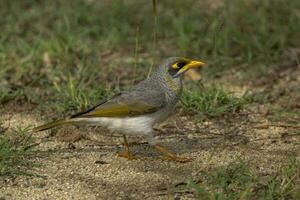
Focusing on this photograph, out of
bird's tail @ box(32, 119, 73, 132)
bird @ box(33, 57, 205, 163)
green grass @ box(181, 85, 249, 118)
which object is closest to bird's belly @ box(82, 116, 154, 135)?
bird @ box(33, 57, 205, 163)

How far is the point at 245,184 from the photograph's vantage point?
5262mm

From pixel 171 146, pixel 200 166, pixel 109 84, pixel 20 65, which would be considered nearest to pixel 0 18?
pixel 20 65

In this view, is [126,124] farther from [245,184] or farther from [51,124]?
[245,184]

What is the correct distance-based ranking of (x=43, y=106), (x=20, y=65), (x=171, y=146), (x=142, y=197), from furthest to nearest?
(x=20, y=65) → (x=43, y=106) → (x=171, y=146) → (x=142, y=197)

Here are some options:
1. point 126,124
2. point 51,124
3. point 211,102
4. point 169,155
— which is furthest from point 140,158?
point 211,102

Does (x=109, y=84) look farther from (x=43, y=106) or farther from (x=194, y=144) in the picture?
(x=194, y=144)

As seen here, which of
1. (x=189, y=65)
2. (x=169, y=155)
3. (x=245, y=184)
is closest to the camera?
(x=245, y=184)

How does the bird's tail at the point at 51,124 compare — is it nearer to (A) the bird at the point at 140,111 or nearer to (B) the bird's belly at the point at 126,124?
(A) the bird at the point at 140,111

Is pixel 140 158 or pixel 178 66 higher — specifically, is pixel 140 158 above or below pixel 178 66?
below

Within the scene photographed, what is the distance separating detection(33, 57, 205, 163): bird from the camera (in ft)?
19.1

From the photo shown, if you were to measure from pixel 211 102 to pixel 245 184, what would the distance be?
1951 millimetres

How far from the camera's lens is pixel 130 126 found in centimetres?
586

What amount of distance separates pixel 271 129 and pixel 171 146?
1.04 metres

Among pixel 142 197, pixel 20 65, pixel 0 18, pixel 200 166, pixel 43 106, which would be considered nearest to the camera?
pixel 142 197
